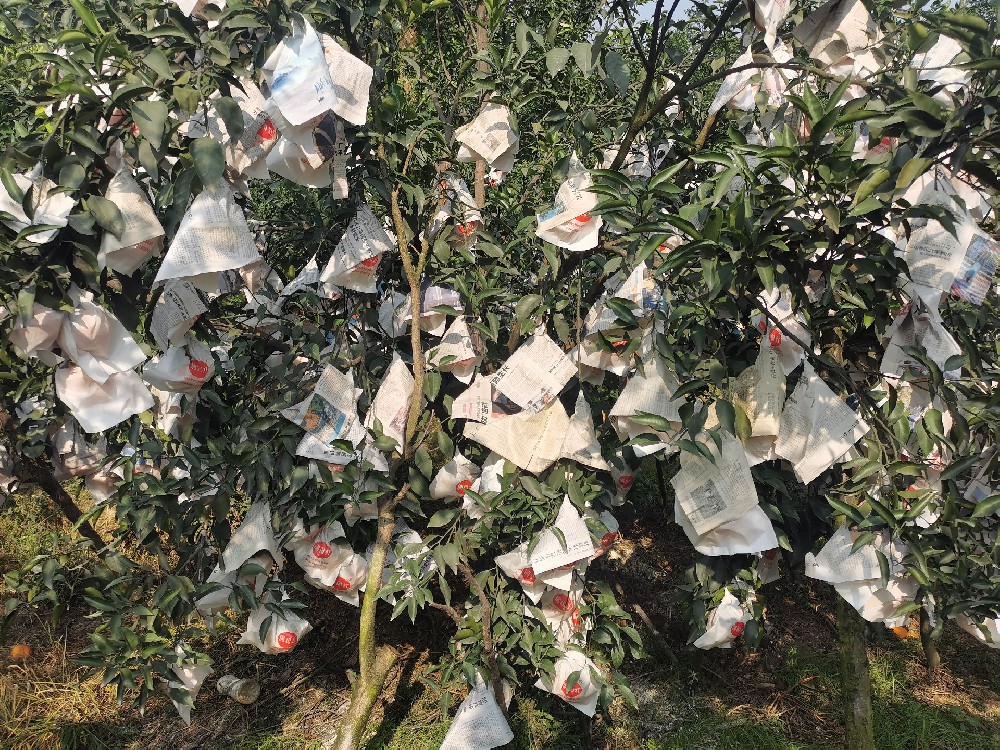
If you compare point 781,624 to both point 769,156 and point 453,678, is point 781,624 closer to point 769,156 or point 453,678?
point 453,678

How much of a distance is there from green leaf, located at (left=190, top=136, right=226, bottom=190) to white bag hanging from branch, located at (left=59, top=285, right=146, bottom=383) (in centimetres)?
37

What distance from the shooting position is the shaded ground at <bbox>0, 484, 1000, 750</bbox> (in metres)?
2.40

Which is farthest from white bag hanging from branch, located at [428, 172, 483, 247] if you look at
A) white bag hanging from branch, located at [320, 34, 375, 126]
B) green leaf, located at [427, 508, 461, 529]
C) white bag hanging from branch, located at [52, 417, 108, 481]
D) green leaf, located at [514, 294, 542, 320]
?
white bag hanging from branch, located at [52, 417, 108, 481]

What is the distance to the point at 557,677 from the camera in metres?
1.86

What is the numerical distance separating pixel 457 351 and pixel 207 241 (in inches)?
26.4

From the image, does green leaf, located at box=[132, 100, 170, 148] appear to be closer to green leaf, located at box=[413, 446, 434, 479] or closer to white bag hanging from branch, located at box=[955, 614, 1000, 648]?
green leaf, located at box=[413, 446, 434, 479]

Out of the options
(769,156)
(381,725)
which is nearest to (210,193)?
(769,156)

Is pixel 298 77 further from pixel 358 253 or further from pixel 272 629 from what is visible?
pixel 272 629

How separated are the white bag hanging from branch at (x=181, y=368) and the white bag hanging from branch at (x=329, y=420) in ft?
0.78

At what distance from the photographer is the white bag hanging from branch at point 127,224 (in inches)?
49.8

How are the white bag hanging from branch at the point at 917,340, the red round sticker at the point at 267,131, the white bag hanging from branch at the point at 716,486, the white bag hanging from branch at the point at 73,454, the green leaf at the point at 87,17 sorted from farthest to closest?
the white bag hanging from branch at the point at 73,454 < the red round sticker at the point at 267,131 < the white bag hanging from branch at the point at 716,486 < the white bag hanging from branch at the point at 917,340 < the green leaf at the point at 87,17

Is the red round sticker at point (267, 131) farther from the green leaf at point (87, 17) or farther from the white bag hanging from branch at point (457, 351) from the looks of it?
the white bag hanging from branch at point (457, 351)

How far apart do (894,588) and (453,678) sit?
3.56 ft

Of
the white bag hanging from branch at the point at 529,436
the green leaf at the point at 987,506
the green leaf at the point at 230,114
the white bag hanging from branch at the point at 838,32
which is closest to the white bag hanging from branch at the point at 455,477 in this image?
the white bag hanging from branch at the point at 529,436
